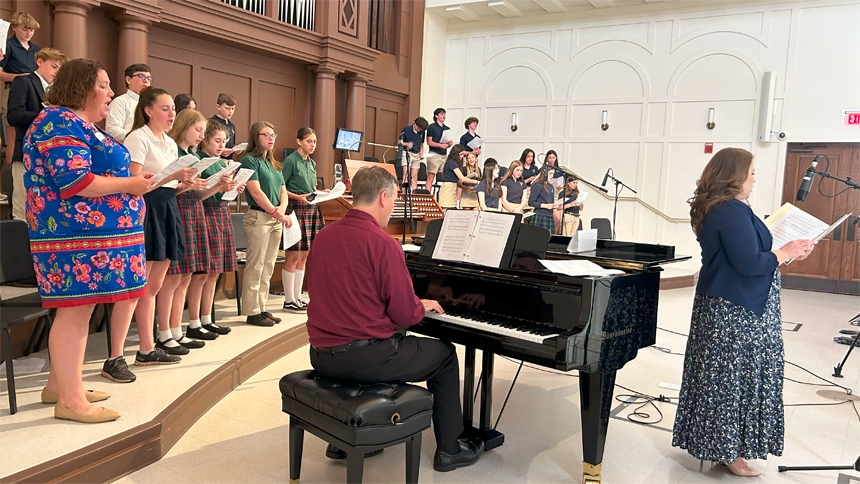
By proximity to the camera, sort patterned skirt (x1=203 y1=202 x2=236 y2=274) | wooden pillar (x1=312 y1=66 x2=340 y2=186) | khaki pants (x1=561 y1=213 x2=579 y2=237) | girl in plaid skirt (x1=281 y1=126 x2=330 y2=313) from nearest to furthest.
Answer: patterned skirt (x1=203 y1=202 x2=236 y2=274), girl in plaid skirt (x1=281 y1=126 x2=330 y2=313), khaki pants (x1=561 y1=213 x2=579 y2=237), wooden pillar (x1=312 y1=66 x2=340 y2=186)

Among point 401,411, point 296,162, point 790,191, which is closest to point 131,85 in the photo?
point 296,162

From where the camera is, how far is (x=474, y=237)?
290cm

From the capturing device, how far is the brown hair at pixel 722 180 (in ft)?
8.87

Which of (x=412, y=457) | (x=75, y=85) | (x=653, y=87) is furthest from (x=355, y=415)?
(x=653, y=87)

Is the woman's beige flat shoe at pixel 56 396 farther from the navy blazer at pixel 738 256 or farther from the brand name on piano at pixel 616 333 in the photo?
the navy blazer at pixel 738 256

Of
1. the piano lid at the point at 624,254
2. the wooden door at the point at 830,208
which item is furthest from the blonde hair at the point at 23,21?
the wooden door at the point at 830,208

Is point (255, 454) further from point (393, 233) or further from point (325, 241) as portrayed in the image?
point (393, 233)

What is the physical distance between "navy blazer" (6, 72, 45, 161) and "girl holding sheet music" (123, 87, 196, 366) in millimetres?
1479

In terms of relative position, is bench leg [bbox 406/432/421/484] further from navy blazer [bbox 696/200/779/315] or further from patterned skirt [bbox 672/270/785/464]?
navy blazer [bbox 696/200/779/315]

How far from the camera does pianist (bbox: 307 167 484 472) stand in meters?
2.40

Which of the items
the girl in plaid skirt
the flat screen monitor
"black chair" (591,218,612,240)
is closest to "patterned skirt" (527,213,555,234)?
"black chair" (591,218,612,240)

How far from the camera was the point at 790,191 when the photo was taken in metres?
9.16

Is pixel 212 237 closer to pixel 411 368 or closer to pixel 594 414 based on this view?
pixel 411 368

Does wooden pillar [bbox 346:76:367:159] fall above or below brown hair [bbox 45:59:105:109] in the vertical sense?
above
